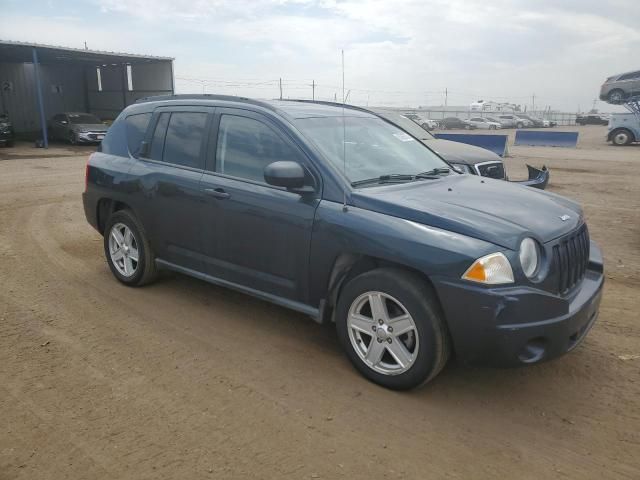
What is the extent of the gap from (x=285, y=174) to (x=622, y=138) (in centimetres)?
2898

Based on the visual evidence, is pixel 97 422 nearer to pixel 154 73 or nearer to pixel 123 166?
pixel 123 166

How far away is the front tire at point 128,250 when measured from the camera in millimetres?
5000

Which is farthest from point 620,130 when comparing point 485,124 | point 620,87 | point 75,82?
point 75,82

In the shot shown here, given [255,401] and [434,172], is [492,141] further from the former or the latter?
[255,401]

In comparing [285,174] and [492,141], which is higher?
[285,174]

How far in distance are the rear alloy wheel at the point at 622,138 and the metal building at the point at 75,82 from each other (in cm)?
2333

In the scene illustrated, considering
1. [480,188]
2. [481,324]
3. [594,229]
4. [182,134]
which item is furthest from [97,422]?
[594,229]

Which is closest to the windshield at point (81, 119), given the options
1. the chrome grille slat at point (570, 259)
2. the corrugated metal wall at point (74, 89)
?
the corrugated metal wall at point (74, 89)

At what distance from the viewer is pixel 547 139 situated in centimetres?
2781

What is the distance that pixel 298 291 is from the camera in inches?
150

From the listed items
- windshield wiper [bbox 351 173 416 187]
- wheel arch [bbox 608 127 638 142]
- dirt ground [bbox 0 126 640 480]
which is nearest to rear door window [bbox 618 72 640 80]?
wheel arch [bbox 608 127 638 142]

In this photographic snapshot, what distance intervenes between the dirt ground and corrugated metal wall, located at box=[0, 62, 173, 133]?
85.4 ft

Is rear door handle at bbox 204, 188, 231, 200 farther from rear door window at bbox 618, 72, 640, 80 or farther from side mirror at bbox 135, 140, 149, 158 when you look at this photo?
rear door window at bbox 618, 72, 640, 80

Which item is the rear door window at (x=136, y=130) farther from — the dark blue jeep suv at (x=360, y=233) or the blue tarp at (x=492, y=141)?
the blue tarp at (x=492, y=141)
